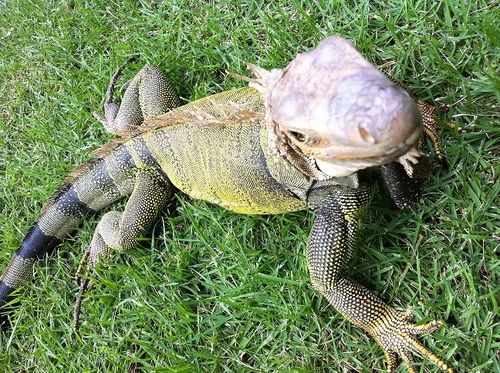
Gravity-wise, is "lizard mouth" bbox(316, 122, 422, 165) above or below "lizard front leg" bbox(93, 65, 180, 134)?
above

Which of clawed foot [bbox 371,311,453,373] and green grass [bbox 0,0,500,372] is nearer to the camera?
clawed foot [bbox 371,311,453,373]

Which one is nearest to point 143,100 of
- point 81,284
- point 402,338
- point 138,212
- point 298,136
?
point 138,212

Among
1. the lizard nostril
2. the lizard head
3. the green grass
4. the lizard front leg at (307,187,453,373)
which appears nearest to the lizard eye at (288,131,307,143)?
the lizard head

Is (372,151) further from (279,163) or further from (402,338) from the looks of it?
(402,338)

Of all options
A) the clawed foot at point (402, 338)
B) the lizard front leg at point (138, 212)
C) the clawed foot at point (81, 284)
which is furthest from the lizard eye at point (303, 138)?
the clawed foot at point (81, 284)

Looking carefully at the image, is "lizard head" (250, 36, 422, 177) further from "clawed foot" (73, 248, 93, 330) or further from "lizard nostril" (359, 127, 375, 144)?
"clawed foot" (73, 248, 93, 330)

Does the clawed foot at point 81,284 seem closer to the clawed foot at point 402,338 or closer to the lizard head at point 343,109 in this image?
the clawed foot at point 402,338

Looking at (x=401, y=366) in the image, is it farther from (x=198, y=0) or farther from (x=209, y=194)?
(x=198, y=0)

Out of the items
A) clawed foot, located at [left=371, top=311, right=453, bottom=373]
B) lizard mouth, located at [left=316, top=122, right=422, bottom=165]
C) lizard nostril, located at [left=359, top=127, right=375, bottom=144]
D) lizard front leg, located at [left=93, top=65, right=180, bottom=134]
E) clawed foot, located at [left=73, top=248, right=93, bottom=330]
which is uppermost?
lizard nostril, located at [left=359, top=127, right=375, bottom=144]
